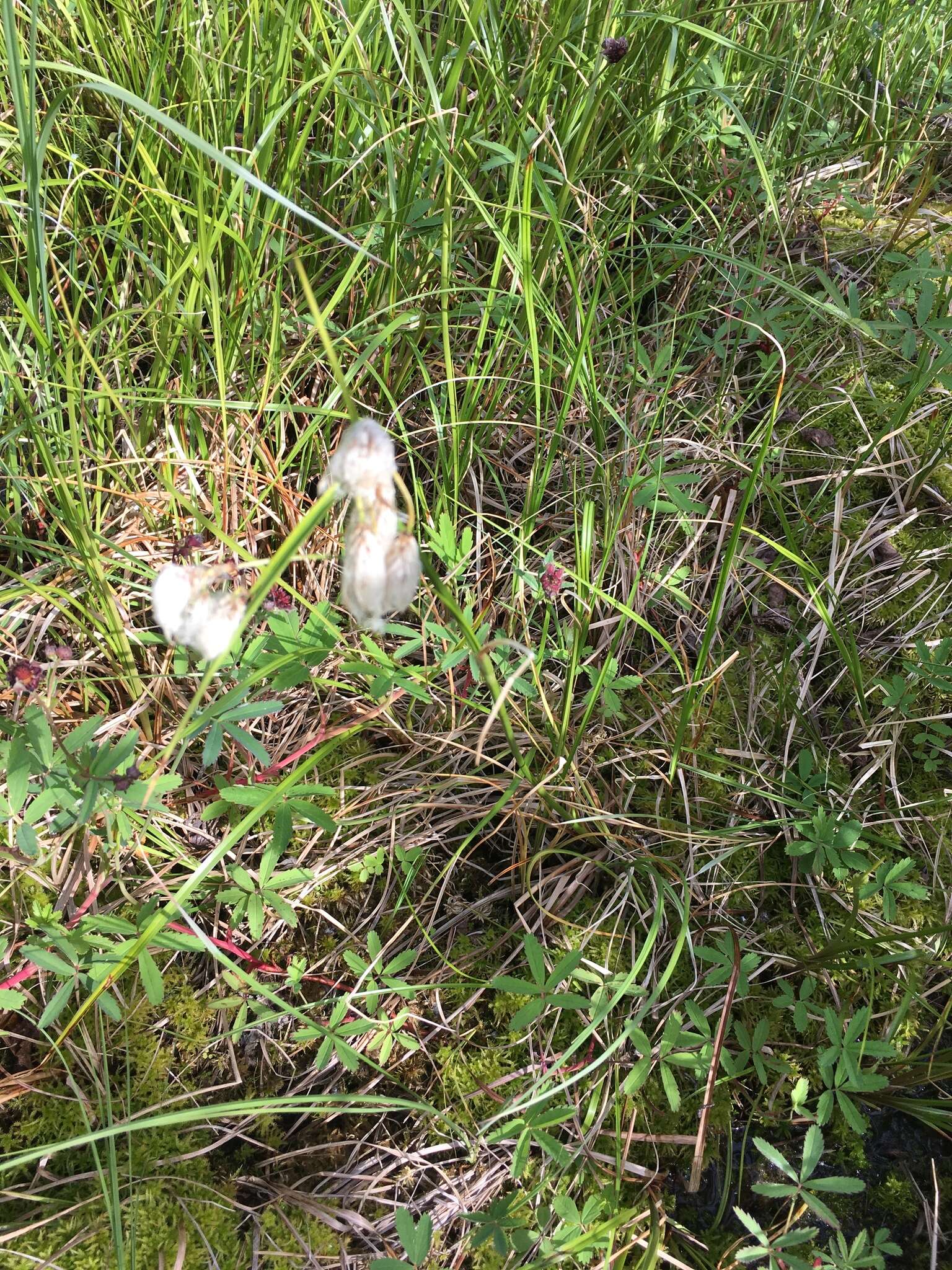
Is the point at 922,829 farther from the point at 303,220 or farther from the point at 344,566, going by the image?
the point at 303,220

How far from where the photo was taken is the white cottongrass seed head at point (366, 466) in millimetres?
712

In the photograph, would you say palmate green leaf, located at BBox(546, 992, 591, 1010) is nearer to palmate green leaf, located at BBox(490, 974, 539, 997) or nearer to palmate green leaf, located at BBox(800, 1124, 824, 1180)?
palmate green leaf, located at BBox(490, 974, 539, 997)

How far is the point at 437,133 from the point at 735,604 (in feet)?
3.85

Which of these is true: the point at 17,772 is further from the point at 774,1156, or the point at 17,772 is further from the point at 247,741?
the point at 774,1156

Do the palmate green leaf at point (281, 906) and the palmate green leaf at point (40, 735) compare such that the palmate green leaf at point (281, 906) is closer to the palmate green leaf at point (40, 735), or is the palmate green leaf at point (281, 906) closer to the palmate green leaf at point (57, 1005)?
the palmate green leaf at point (57, 1005)

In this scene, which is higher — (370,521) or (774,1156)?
(370,521)

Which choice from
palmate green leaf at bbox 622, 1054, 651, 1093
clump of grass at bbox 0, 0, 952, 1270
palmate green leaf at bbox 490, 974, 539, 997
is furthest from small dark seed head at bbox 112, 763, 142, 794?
palmate green leaf at bbox 622, 1054, 651, 1093

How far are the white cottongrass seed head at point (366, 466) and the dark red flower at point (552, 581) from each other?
938 mm

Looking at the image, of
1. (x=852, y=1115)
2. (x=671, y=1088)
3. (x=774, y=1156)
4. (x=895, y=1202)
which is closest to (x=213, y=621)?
(x=671, y=1088)

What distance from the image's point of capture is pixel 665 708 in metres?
1.80

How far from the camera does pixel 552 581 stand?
1.67 meters

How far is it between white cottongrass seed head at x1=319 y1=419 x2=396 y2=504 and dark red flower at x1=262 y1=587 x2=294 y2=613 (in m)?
0.95

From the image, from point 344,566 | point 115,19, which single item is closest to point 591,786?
point 344,566

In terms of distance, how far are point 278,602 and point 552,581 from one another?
1.82ft
